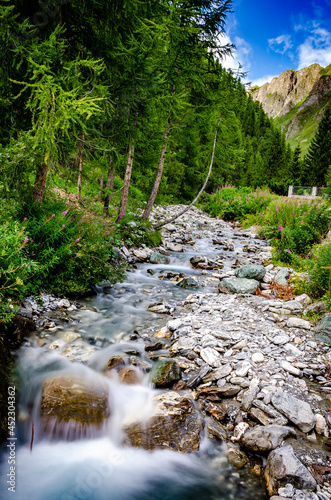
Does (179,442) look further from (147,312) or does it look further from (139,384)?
(147,312)

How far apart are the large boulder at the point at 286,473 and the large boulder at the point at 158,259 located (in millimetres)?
7369

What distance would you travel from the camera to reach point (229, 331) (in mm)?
4793

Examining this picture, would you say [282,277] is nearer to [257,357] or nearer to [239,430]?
[257,357]

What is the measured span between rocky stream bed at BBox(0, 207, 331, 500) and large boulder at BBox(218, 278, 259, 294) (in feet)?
3.89

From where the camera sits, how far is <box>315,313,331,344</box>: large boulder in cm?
439

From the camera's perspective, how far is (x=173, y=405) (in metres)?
3.28

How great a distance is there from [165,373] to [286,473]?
1754 millimetres

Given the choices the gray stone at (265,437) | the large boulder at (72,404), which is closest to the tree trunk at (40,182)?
the large boulder at (72,404)

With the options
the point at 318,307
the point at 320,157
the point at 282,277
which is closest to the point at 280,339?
the point at 318,307

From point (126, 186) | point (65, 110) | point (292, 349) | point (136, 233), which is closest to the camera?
point (65, 110)

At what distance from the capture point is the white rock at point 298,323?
487cm

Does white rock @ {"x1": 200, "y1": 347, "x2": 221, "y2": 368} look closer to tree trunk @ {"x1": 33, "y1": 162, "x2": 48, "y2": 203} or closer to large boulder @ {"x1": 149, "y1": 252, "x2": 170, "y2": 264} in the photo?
tree trunk @ {"x1": 33, "y1": 162, "x2": 48, "y2": 203}

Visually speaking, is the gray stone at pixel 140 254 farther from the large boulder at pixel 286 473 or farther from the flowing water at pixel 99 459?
the large boulder at pixel 286 473

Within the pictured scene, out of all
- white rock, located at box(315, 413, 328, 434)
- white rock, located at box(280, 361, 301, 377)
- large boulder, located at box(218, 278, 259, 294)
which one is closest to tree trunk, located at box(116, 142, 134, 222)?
large boulder, located at box(218, 278, 259, 294)
